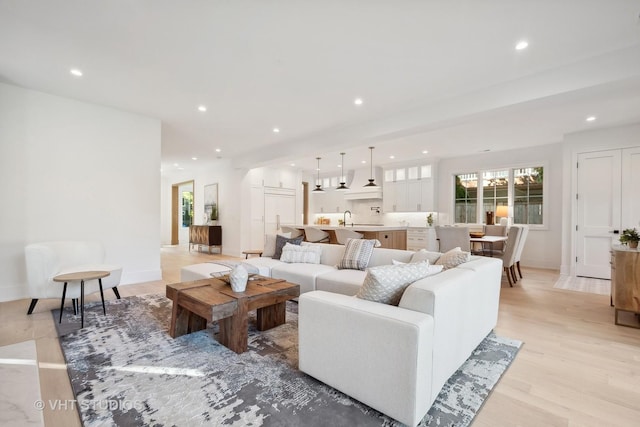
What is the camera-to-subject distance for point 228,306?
88.7 inches

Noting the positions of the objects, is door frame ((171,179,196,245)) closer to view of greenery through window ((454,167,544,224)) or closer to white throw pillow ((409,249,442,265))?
view of greenery through window ((454,167,544,224))

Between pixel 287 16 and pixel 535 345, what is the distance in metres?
3.49

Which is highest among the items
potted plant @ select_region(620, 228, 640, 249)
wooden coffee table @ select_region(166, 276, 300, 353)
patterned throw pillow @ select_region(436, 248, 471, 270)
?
potted plant @ select_region(620, 228, 640, 249)

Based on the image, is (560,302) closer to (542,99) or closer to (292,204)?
(542,99)

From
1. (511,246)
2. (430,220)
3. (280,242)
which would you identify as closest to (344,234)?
(280,242)

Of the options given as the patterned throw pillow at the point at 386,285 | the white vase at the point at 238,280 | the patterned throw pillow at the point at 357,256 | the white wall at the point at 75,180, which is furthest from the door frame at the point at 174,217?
the patterned throw pillow at the point at 386,285

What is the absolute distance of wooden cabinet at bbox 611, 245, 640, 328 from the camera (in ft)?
9.47

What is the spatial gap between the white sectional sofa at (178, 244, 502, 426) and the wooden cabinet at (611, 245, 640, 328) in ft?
6.78

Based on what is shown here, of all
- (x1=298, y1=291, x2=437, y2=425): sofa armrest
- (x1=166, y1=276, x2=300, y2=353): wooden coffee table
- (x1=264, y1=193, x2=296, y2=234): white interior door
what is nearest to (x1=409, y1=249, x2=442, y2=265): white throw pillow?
(x1=166, y1=276, x2=300, y2=353): wooden coffee table

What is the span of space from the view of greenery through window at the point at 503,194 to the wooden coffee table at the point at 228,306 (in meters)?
6.15

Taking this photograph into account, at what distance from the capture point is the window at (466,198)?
7.27 meters

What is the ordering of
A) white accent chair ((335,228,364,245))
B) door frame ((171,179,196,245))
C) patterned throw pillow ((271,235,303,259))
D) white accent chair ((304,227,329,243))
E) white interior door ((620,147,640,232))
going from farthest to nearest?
door frame ((171,179,196,245))
white accent chair ((304,227,329,243))
white accent chair ((335,228,364,245))
white interior door ((620,147,640,232))
patterned throw pillow ((271,235,303,259))

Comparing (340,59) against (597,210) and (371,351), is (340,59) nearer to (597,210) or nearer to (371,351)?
(371,351)

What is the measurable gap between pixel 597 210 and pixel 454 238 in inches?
103
